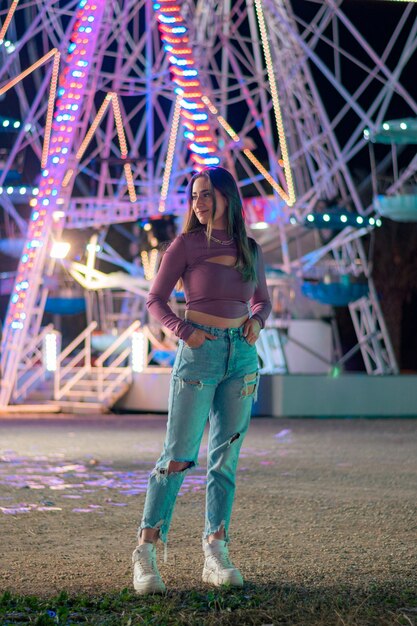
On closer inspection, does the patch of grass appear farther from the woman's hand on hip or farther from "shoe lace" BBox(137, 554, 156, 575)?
the woman's hand on hip

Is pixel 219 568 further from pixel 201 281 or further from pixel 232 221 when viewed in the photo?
pixel 232 221

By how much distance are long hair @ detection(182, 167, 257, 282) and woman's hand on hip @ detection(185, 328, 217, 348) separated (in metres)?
0.32

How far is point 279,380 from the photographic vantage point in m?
19.3

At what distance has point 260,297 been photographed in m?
5.63

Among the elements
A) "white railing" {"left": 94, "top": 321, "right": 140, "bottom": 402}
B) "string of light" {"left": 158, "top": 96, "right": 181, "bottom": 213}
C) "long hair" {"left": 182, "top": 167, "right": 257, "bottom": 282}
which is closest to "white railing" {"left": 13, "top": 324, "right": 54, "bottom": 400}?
"white railing" {"left": 94, "top": 321, "right": 140, "bottom": 402}

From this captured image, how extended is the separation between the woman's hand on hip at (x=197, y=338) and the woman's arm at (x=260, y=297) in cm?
33

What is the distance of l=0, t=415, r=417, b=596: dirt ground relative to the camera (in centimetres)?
567

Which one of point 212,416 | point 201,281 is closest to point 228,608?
point 212,416

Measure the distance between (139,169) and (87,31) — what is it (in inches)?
220

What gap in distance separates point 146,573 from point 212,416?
77cm

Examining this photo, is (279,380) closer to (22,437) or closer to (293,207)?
(293,207)

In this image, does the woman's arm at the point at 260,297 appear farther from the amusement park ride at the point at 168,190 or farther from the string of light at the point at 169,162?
the string of light at the point at 169,162

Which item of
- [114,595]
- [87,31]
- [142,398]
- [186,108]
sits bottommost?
[142,398]

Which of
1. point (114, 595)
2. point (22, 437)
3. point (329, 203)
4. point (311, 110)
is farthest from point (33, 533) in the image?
point (311, 110)
